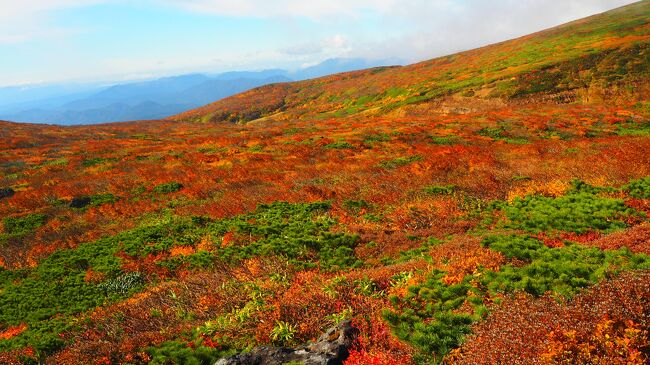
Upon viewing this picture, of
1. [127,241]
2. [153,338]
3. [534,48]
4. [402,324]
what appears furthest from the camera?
[534,48]

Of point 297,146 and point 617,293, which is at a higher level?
point 297,146

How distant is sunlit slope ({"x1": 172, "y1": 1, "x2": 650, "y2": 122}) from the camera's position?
60.5m

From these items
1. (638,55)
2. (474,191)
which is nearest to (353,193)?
(474,191)

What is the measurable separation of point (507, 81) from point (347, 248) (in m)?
69.3

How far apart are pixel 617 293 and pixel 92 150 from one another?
55450 millimetres

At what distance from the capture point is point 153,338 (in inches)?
424

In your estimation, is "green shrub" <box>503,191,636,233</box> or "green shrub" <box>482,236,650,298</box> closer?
"green shrub" <box>482,236,650,298</box>

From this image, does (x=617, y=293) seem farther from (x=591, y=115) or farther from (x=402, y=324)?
(x=591, y=115)

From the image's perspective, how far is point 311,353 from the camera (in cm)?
911

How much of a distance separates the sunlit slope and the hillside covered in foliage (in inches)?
786

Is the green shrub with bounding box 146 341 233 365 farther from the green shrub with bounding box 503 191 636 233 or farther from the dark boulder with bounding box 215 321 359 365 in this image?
the green shrub with bounding box 503 191 636 233

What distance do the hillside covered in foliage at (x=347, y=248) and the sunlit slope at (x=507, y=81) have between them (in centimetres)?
1997

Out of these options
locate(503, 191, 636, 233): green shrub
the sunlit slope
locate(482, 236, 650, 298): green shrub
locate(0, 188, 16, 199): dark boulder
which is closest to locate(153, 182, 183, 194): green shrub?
locate(0, 188, 16, 199): dark boulder

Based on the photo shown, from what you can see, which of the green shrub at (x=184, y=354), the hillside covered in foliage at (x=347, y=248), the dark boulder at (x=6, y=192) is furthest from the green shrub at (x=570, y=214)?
the dark boulder at (x=6, y=192)
